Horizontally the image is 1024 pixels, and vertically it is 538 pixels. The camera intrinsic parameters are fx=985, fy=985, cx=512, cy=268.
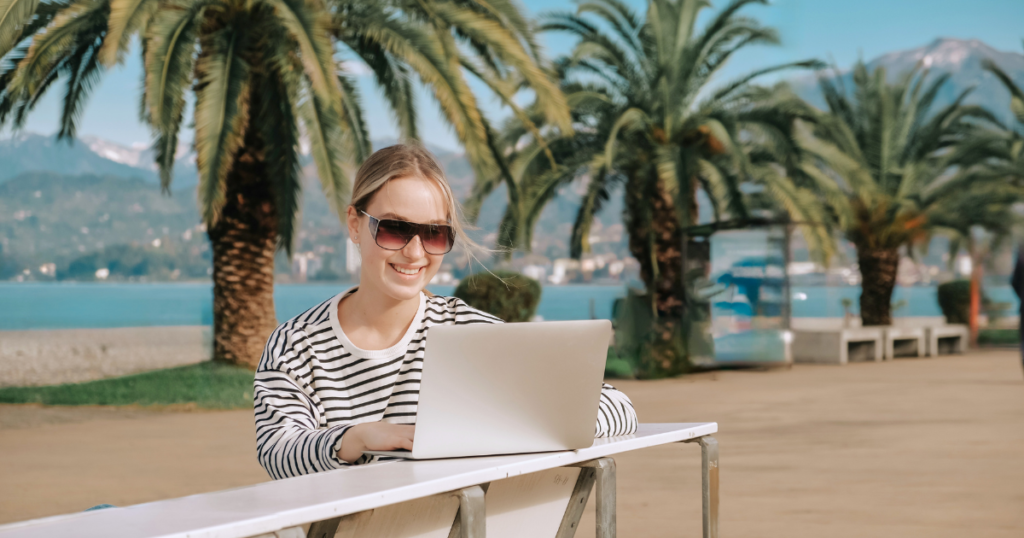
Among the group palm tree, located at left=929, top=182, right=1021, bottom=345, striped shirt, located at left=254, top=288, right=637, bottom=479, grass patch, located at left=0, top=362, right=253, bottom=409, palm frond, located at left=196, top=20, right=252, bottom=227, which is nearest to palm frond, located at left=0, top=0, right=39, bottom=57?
palm frond, located at left=196, top=20, right=252, bottom=227

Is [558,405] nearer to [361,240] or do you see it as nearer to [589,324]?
[589,324]

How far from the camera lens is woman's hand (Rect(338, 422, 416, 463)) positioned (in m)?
2.12

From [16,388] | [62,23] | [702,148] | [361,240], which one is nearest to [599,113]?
[702,148]

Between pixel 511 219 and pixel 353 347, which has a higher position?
pixel 511 219

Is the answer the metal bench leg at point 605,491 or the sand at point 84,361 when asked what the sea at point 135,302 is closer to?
the sand at point 84,361

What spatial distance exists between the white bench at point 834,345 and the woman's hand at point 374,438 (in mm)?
18616

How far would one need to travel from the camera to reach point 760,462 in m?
7.91

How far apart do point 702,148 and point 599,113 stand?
70.9 inches

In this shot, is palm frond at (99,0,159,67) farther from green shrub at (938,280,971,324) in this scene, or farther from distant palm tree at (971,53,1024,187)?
green shrub at (938,280,971,324)

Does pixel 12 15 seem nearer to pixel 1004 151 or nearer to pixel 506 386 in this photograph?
pixel 506 386

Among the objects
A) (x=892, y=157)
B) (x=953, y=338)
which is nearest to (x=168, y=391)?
(x=892, y=157)

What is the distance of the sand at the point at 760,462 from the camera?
5.87m

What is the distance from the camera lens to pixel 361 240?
256cm

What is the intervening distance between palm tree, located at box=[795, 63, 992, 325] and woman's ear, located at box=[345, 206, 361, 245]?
67.8 feet
